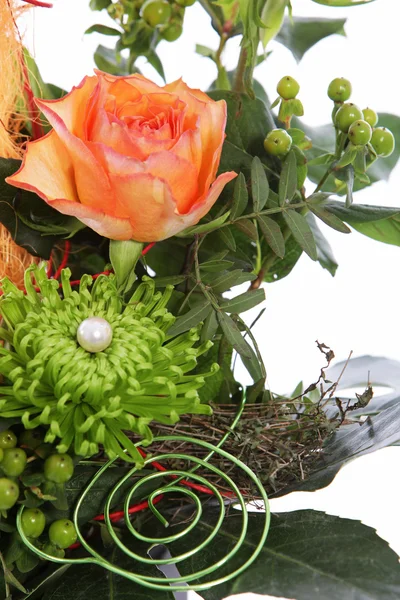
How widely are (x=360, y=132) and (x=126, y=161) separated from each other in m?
0.15

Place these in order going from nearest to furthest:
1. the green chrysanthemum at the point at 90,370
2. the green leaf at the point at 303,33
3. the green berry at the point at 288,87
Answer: the green chrysanthemum at the point at 90,370 → the green berry at the point at 288,87 → the green leaf at the point at 303,33

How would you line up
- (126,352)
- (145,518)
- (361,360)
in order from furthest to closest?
(361,360)
(145,518)
(126,352)

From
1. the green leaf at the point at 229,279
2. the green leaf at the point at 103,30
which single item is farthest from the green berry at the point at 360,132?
the green leaf at the point at 103,30

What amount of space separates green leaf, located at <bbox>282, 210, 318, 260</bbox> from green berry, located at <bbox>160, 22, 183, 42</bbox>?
185 mm

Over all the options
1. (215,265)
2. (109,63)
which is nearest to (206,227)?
(215,265)

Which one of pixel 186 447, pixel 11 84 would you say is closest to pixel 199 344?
pixel 186 447

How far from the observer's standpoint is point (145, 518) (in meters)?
0.51

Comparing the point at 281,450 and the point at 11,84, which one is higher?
the point at 11,84

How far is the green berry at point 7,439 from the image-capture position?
421 mm

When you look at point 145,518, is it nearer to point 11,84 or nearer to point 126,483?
point 126,483

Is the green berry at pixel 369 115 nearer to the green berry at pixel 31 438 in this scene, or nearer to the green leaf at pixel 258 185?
the green leaf at pixel 258 185

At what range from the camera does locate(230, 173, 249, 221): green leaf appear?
0.47 m

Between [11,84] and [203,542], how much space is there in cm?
33

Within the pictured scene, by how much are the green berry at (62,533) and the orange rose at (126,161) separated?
0.53 ft
